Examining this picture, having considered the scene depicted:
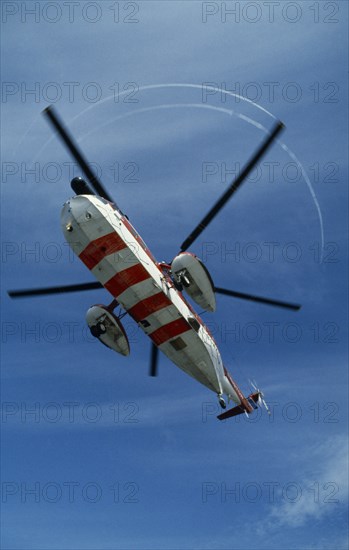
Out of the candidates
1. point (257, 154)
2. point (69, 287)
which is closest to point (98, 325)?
point (69, 287)

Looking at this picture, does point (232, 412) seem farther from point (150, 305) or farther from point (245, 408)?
point (150, 305)

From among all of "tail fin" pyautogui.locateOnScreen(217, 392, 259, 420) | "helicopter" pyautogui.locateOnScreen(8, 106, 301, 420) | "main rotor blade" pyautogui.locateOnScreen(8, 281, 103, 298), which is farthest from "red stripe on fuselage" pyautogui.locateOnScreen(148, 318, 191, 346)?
"tail fin" pyautogui.locateOnScreen(217, 392, 259, 420)

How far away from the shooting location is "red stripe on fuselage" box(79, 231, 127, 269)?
5309 centimetres

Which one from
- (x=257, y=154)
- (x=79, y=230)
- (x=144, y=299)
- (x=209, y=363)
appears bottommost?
(x=209, y=363)

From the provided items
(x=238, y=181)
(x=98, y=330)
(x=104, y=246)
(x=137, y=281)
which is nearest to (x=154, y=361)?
(x=98, y=330)

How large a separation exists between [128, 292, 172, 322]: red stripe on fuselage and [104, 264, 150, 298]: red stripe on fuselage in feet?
5.00

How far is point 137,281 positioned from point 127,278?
689mm

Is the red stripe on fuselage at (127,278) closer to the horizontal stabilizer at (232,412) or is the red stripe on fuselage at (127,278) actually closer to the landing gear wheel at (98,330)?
the landing gear wheel at (98,330)

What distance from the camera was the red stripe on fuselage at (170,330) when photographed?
5684 centimetres

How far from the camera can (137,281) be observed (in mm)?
54344

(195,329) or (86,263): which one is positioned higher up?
(86,263)

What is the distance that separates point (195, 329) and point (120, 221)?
31.0ft

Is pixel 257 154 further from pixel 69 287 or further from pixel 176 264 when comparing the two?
pixel 69 287

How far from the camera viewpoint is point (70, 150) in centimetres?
5356
